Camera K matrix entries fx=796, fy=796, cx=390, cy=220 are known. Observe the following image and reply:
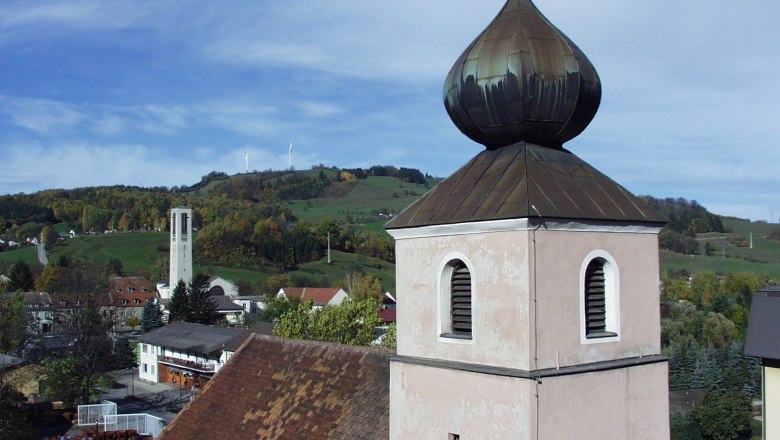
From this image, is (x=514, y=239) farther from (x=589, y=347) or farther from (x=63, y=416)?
(x=63, y=416)

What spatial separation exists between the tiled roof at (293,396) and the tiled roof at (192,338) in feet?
116

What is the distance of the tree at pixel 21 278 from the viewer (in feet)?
311

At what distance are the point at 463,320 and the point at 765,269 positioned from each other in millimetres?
106024

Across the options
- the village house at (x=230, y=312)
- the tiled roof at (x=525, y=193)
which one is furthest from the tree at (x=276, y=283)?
the tiled roof at (x=525, y=193)

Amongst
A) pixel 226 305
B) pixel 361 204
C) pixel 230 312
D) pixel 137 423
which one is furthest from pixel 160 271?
pixel 137 423

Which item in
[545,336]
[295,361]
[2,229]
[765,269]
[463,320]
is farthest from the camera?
[2,229]

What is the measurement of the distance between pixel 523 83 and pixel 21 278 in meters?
98.5

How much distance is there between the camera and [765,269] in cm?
10388

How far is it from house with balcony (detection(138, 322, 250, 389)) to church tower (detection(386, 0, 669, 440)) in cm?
4048

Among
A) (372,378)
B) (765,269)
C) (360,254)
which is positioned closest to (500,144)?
(372,378)

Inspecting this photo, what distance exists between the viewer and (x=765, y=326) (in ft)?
61.4

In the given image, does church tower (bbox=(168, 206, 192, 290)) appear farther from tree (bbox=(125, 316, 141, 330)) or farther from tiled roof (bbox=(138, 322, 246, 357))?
tiled roof (bbox=(138, 322, 246, 357))

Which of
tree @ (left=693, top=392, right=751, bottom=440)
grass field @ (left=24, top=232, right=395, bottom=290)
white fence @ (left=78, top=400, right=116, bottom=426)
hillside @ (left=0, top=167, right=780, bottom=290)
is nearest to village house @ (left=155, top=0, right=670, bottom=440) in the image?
white fence @ (left=78, top=400, right=116, bottom=426)

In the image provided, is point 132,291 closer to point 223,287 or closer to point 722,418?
point 223,287
